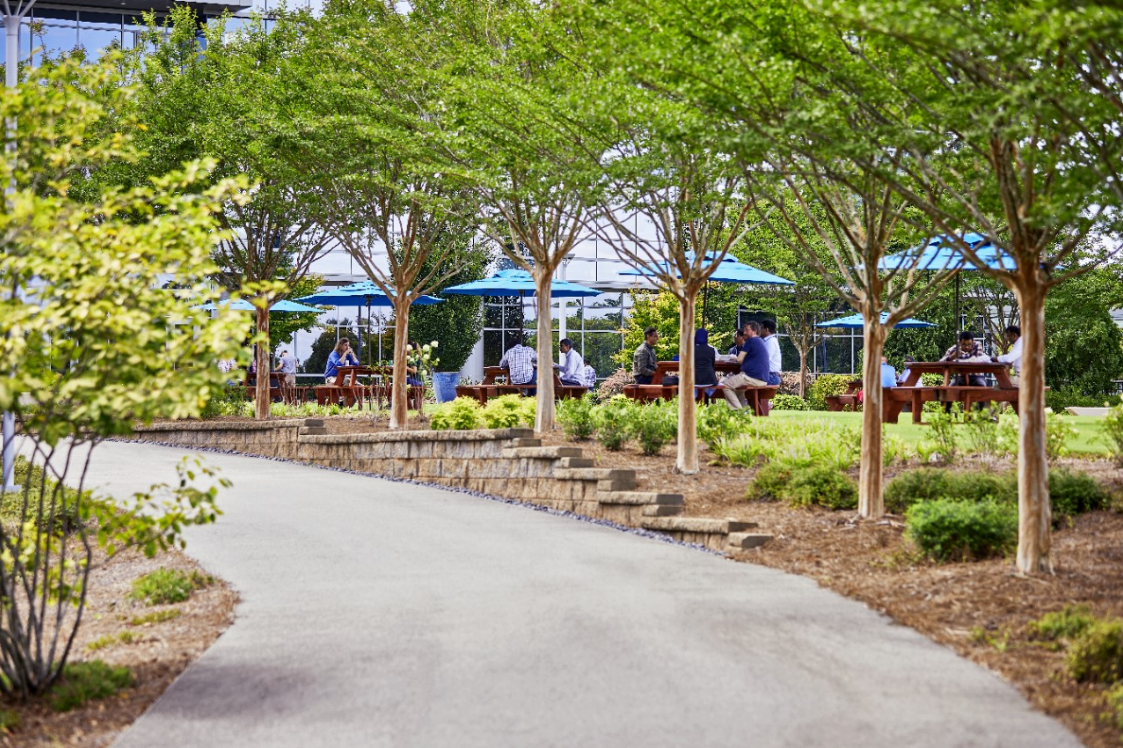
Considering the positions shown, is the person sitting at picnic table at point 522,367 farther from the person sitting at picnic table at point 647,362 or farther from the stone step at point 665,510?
the stone step at point 665,510

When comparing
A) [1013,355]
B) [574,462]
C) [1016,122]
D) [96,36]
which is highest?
[96,36]

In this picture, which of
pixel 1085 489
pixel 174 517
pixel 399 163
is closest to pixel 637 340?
pixel 399 163

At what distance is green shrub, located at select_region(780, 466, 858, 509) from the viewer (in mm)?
10367

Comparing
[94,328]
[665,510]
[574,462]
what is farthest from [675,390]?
[94,328]

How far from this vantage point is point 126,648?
22.0 ft

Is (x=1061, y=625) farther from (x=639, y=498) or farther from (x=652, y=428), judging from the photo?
(x=652, y=428)

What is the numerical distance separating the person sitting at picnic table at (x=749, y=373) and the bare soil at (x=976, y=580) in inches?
202

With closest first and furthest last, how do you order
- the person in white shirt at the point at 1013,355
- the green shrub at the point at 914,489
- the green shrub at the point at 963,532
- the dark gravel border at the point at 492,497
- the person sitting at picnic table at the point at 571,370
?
the green shrub at the point at 963,532, the green shrub at the point at 914,489, the dark gravel border at the point at 492,497, the person in white shirt at the point at 1013,355, the person sitting at picnic table at the point at 571,370

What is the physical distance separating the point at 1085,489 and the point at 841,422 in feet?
18.8

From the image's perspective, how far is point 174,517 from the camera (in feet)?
19.1

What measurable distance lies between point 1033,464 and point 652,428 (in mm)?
6129

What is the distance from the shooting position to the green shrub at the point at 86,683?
544 cm

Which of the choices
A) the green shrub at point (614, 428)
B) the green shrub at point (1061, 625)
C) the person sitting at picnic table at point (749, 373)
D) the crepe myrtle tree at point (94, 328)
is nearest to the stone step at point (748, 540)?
the green shrub at point (1061, 625)

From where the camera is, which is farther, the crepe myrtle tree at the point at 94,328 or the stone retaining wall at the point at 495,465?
the stone retaining wall at the point at 495,465
